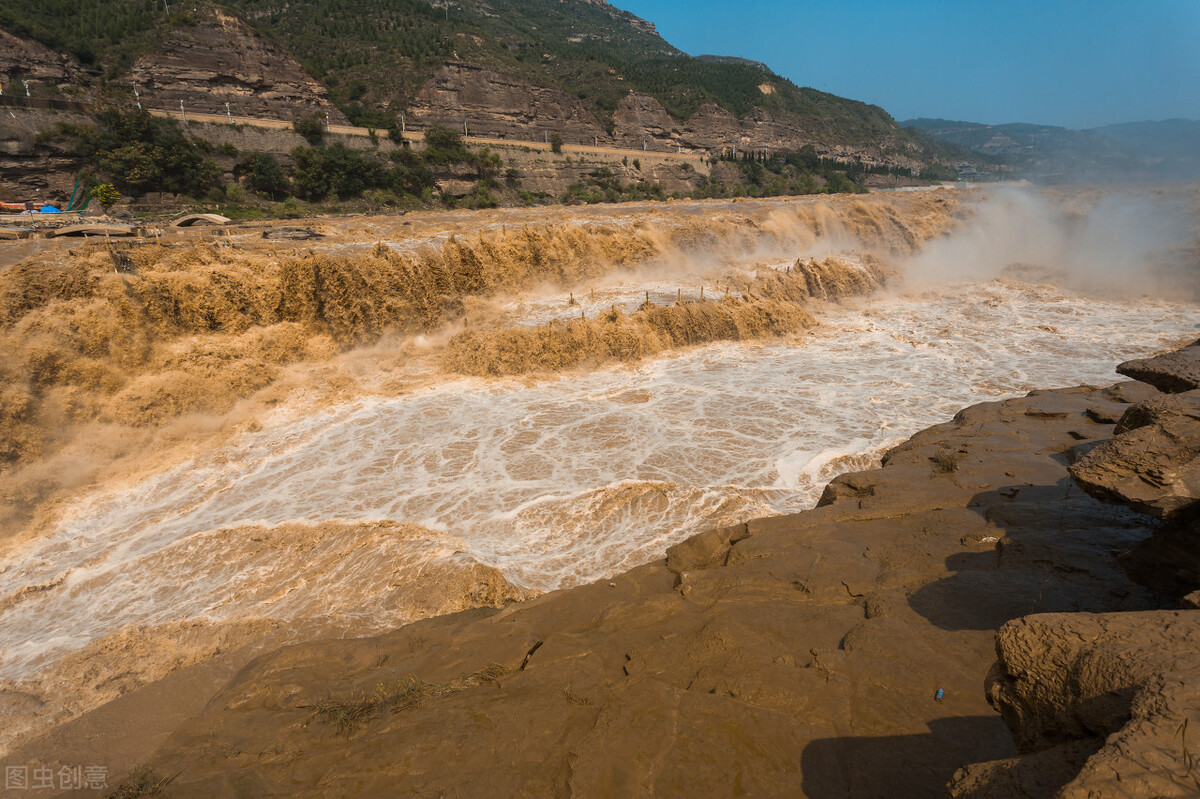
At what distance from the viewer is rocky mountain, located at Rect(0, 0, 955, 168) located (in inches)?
1388

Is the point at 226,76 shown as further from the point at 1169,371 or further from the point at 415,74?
the point at 1169,371

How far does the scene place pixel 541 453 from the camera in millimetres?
9078

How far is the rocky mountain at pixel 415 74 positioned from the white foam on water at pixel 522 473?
37.3 meters

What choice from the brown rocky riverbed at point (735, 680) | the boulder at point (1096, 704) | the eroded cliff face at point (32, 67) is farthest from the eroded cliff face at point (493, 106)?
the boulder at point (1096, 704)

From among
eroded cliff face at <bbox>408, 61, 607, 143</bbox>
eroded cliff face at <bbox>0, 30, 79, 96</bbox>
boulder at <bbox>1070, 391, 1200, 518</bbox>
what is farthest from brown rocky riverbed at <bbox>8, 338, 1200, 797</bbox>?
eroded cliff face at <bbox>408, 61, 607, 143</bbox>

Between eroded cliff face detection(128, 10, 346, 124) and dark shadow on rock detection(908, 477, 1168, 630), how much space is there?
46374 millimetres

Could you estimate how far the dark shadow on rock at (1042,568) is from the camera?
3.74m

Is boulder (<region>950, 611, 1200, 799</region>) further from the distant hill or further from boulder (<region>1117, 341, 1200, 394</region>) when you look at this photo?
the distant hill

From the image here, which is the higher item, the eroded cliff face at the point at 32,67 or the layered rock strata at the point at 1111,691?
the eroded cliff face at the point at 32,67

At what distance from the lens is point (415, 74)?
46.7 metres

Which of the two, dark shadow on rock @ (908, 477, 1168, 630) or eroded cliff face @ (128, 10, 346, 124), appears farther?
eroded cliff face @ (128, 10, 346, 124)

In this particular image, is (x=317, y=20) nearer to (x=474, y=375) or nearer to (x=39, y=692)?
(x=474, y=375)

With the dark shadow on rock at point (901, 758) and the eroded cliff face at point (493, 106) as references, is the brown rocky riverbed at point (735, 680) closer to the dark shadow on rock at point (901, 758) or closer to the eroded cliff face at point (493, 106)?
the dark shadow on rock at point (901, 758)

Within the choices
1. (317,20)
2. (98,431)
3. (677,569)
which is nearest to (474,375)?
(98,431)
